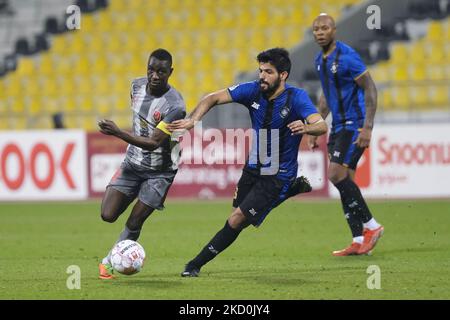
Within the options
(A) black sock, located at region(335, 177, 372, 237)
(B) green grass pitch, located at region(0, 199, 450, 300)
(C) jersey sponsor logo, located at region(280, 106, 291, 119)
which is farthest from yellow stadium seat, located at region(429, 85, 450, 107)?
(C) jersey sponsor logo, located at region(280, 106, 291, 119)

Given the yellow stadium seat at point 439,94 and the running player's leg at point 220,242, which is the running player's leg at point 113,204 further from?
the yellow stadium seat at point 439,94

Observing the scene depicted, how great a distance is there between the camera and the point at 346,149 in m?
10.5

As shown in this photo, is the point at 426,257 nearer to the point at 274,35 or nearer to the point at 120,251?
the point at 120,251

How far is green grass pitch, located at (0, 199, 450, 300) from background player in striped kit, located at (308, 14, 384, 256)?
326 mm

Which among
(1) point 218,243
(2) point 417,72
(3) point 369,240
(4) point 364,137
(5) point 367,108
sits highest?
(2) point 417,72

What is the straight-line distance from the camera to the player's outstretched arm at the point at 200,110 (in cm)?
830

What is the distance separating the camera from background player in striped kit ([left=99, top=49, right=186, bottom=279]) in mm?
8719

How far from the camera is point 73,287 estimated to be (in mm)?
8031

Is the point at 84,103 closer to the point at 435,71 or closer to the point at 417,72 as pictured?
the point at 417,72

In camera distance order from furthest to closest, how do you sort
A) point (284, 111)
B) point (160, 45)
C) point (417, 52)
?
1. point (160, 45)
2. point (417, 52)
3. point (284, 111)

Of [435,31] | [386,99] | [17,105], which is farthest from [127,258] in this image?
[17,105]

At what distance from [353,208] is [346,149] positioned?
667 millimetres

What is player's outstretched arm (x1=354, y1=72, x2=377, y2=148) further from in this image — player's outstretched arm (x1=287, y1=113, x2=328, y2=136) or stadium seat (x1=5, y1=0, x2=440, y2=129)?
stadium seat (x1=5, y1=0, x2=440, y2=129)

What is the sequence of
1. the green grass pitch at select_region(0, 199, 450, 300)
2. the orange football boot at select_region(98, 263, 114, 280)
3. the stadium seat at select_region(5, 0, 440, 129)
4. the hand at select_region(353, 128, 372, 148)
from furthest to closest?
the stadium seat at select_region(5, 0, 440, 129) < the hand at select_region(353, 128, 372, 148) < the orange football boot at select_region(98, 263, 114, 280) < the green grass pitch at select_region(0, 199, 450, 300)
